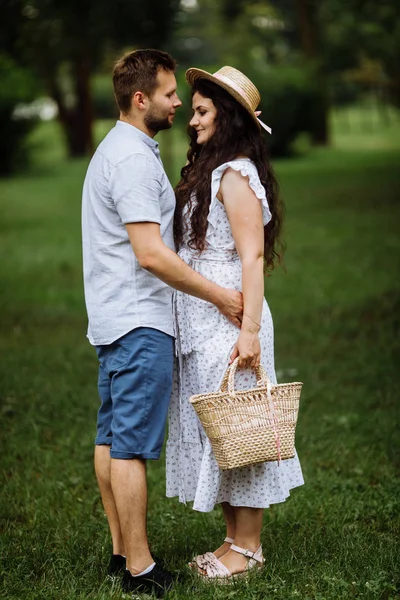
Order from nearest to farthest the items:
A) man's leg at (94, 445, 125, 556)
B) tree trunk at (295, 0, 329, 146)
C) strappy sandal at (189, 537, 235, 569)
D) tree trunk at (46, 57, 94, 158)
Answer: man's leg at (94, 445, 125, 556) < strappy sandal at (189, 537, 235, 569) < tree trunk at (295, 0, 329, 146) < tree trunk at (46, 57, 94, 158)

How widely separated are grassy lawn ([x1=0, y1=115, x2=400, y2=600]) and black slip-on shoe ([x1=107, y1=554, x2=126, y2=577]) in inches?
2.6

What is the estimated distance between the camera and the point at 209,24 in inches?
2266

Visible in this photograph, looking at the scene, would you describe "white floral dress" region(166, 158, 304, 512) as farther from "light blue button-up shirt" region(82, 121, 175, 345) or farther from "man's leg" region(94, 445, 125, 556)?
"man's leg" region(94, 445, 125, 556)

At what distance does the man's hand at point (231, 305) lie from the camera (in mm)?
3838

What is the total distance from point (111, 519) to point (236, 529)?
1.78 ft

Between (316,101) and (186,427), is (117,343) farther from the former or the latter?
(316,101)

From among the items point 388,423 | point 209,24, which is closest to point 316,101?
point 388,423

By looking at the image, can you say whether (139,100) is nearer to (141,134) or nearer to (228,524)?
(141,134)

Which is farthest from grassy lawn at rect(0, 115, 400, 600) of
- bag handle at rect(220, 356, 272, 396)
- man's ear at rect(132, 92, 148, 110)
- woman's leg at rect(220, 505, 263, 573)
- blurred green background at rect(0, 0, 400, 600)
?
man's ear at rect(132, 92, 148, 110)

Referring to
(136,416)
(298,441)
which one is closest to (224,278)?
(136,416)

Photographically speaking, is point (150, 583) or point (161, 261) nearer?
point (161, 261)

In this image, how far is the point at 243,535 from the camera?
410cm

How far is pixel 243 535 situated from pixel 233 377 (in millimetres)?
778

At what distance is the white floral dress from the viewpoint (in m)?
3.91
